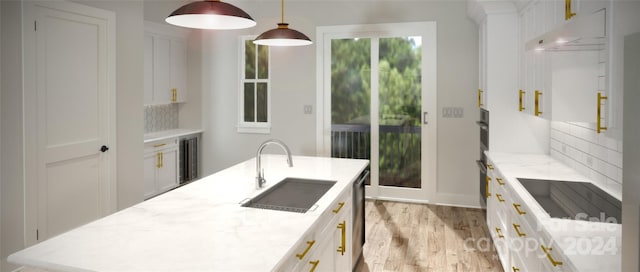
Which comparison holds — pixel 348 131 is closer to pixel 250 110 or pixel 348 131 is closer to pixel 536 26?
pixel 250 110

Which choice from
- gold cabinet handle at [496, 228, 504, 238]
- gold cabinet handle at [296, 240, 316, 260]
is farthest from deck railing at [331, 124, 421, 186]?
gold cabinet handle at [296, 240, 316, 260]

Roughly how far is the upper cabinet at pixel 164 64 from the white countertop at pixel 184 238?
3.43 meters

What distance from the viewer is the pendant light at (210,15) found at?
1894mm

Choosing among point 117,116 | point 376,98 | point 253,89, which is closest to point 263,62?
point 253,89

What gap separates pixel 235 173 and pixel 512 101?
275 cm

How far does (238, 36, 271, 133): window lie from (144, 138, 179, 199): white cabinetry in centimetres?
105

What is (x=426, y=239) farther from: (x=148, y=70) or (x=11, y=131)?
(x=148, y=70)

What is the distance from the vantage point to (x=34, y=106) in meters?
3.29

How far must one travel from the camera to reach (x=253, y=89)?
6.20 metres

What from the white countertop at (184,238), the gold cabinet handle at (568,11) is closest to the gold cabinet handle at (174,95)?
the white countertop at (184,238)

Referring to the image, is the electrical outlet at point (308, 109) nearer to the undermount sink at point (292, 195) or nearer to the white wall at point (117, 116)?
the white wall at point (117, 116)

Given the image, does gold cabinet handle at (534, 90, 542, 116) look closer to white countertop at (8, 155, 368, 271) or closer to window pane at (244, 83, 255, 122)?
white countertop at (8, 155, 368, 271)

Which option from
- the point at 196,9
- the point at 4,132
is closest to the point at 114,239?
Answer: the point at 196,9

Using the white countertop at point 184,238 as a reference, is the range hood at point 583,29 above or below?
above
